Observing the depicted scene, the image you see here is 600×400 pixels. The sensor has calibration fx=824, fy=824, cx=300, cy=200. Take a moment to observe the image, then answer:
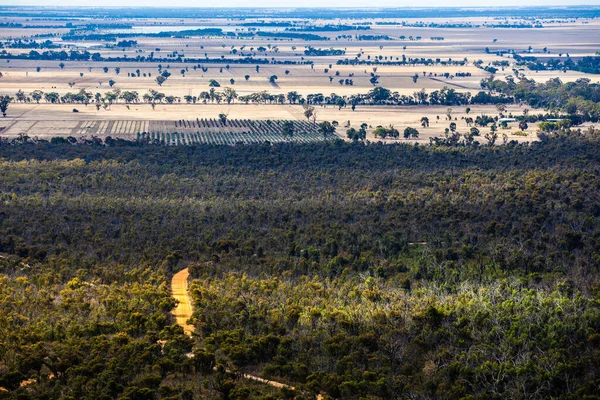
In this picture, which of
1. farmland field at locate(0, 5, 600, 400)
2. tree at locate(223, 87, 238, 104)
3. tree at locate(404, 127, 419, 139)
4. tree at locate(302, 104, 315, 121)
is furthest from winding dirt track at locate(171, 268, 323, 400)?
tree at locate(223, 87, 238, 104)

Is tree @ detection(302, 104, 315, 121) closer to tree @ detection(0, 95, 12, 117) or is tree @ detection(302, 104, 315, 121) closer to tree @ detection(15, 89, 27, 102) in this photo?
tree @ detection(0, 95, 12, 117)

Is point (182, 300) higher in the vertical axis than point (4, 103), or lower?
higher

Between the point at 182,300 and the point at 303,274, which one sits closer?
the point at 182,300

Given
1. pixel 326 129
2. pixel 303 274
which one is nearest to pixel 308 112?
pixel 326 129

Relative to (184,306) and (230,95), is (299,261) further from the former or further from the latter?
(230,95)

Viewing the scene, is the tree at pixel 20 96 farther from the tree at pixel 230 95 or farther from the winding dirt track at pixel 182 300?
the winding dirt track at pixel 182 300

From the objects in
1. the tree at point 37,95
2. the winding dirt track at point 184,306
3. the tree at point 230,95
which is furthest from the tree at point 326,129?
the winding dirt track at point 184,306

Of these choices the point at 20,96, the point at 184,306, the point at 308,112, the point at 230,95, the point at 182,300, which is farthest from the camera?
the point at 230,95
